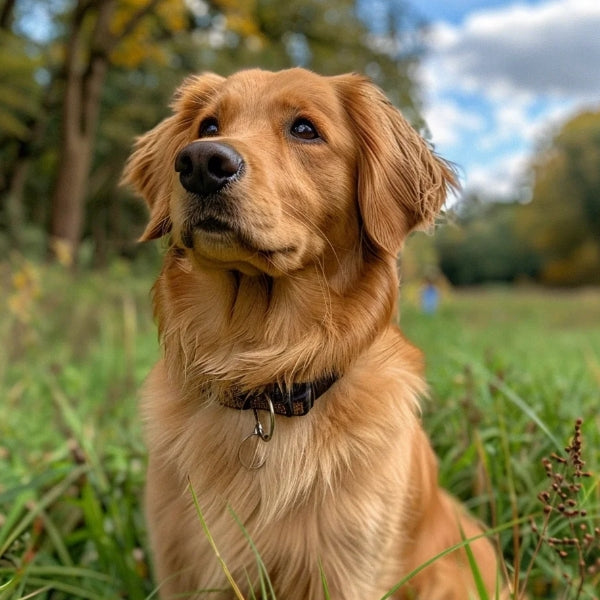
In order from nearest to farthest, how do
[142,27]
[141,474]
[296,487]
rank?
[296,487] → [141,474] → [142,27]

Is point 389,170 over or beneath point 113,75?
beneath

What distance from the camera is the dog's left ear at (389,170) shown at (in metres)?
2.31

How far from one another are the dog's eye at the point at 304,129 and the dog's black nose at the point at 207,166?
1.46ft

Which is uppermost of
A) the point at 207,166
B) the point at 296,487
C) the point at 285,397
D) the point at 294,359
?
the point at 207,166

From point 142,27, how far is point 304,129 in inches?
531

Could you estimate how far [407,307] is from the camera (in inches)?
552

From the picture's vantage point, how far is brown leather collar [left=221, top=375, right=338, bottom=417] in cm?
210

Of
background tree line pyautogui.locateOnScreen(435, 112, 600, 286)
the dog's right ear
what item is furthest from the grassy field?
background tree line pyautogui.locateOnScreen(435, 112, 600, 286)

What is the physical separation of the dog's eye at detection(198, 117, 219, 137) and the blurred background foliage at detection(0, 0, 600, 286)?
87 cm

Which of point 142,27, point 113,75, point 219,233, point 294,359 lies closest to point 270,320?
point 294,359

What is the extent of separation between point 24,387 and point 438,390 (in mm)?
3063

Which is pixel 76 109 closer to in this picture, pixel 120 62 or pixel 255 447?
pixel 120 62

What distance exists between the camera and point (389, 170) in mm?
2369

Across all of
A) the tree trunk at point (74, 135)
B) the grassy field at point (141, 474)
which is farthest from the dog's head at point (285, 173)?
the tree trunk at point (74, 135)
